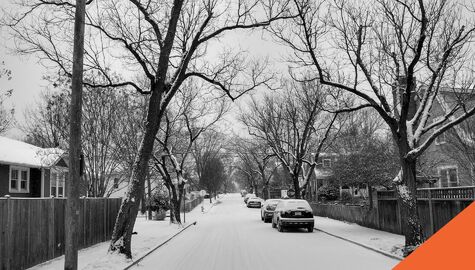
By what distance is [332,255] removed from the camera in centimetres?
1437

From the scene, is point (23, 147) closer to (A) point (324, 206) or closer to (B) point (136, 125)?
(B) point (136, 125)

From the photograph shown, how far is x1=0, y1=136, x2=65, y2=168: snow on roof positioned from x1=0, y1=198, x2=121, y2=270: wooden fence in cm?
1115

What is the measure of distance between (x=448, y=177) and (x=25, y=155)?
2736 centimetres

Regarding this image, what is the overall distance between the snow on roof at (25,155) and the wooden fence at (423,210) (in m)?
17.3

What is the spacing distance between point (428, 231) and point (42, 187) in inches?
933

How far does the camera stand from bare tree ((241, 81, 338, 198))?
34.0m

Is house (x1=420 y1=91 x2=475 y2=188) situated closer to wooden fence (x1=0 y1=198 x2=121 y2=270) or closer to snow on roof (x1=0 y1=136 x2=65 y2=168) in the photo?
wooden fence (x1=0 y1=198 x2=121 y2=270)

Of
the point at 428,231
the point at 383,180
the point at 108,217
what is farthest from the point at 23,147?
the point at 428,231

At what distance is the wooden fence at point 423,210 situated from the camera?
47.6 ft

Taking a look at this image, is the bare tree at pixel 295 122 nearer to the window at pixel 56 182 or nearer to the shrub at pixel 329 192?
the shrub at pixel 329 192

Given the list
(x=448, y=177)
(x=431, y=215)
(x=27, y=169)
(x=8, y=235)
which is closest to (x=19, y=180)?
(x=27, y=169)

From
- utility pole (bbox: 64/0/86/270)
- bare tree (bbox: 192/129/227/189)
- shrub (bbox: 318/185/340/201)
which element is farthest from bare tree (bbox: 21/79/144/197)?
bare tree (bbox: 192/129/227/189)

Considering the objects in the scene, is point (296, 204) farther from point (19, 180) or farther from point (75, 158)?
point (19, 180)

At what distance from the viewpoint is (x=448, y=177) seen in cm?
3159
